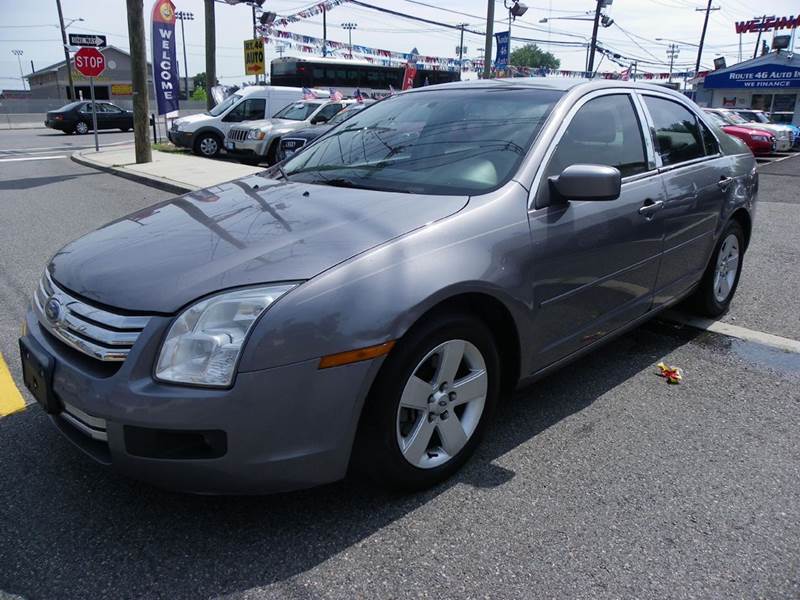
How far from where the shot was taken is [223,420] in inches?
80.6

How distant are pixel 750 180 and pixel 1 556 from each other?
4906 mm

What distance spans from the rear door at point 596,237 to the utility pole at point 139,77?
12895mm

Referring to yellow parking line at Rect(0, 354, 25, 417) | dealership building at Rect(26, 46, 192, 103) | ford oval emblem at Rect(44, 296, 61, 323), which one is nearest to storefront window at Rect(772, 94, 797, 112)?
yellow parking line at Rect(0, 354, 25, 417)

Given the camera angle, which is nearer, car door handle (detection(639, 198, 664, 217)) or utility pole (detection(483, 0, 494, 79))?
car door handle (detection(639, 198, 664, 217))

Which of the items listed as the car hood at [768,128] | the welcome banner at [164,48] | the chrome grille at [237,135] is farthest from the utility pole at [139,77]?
the car hood at [768,128]

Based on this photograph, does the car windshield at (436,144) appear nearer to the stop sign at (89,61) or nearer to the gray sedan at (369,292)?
the gray sedan at (369,292)

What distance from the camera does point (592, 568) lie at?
7.24 feet

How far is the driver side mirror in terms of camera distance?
2773mm

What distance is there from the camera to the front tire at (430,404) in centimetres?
231

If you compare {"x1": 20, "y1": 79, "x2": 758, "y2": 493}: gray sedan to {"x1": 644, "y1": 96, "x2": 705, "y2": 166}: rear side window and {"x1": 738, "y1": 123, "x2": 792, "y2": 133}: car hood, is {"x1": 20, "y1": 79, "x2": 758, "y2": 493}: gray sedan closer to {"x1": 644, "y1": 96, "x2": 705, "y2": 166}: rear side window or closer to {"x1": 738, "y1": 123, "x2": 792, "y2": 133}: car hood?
{"x1": 644, "y1": 96, "x2": 705, "y2": 166}: rear side window

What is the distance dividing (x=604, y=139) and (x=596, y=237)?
0.65 m

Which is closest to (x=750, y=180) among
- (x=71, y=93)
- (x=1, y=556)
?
(x=1, y=556)

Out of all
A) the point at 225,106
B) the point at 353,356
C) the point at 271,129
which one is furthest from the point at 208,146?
the point at 353,356

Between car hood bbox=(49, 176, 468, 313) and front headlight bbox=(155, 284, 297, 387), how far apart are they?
0.06 metres
